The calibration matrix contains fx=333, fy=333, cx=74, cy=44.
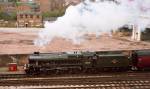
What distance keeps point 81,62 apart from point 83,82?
3107 mm

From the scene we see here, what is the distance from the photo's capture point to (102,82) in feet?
89.0

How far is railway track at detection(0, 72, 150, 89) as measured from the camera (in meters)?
25.8

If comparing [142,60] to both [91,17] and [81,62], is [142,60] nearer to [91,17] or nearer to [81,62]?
[81,62]

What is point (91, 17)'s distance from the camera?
3400 cm

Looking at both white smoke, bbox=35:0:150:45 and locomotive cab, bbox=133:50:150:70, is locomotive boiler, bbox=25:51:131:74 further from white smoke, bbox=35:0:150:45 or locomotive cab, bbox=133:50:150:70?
white smoke, bbox=35:0:150:45

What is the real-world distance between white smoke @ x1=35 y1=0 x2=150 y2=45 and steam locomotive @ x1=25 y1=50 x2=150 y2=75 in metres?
2.61

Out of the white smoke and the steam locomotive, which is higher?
the white smoke

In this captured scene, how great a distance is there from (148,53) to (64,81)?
28.1 feet

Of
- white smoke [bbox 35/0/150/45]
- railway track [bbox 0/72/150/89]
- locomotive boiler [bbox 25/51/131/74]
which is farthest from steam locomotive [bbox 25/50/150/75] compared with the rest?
white smoke [bbox 35/0/150/45]

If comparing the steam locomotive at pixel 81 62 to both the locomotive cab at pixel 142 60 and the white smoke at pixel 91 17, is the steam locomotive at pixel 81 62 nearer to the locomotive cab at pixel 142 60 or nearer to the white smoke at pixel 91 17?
the locomotive cab at pixel 142 60

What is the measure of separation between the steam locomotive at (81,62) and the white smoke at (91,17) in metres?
2.61

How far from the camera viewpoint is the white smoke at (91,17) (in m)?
31.3

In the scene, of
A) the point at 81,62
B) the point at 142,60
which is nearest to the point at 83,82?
the point at 81,62

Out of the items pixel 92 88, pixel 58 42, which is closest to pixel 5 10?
pixel 58 42
